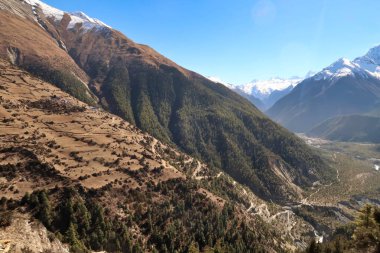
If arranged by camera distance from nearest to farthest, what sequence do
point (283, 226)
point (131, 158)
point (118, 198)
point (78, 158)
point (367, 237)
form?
point (367, 237) < point (118, 198) < point (78, 158) < point (131, 158) < point (283, 226)

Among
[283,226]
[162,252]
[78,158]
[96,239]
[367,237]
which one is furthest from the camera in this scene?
[283,226]

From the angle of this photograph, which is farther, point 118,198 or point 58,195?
point 118,198

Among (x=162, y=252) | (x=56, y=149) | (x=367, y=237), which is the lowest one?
(x=162, y=252)

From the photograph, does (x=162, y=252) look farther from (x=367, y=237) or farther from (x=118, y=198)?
(x=367, y=237)

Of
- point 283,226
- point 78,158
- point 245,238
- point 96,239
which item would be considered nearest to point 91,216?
point 96,239

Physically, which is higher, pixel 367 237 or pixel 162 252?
pixel 367 237

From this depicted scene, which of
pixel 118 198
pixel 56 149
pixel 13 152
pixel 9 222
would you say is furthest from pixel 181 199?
pixel 9 222
